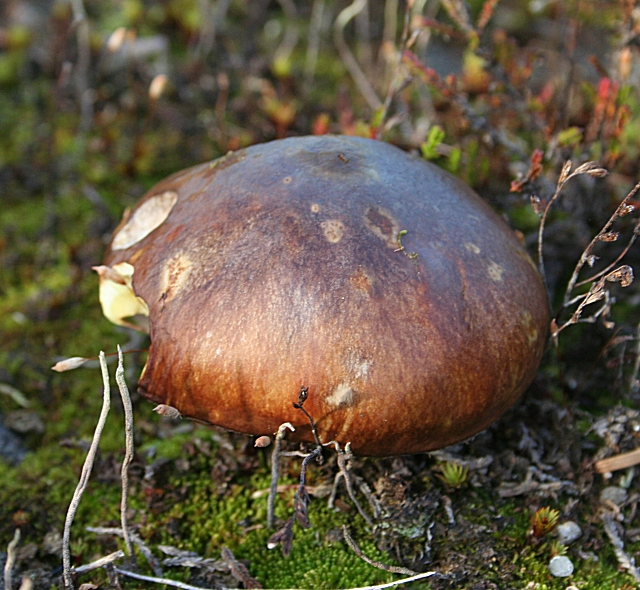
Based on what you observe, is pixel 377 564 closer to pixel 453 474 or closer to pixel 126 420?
pixel 453 474

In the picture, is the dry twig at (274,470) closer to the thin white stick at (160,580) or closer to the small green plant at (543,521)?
the thin white stick at (160,580)

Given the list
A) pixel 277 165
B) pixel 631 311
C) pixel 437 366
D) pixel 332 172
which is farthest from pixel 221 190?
pixel 631 311

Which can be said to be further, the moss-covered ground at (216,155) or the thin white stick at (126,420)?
the moss-covered ground at (216,155)

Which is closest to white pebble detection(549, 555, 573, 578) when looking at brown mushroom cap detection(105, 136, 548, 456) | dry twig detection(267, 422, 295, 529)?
brown mushroom cap detection(105, 136, 548, 456)

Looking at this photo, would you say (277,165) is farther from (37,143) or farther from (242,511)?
(37,143)

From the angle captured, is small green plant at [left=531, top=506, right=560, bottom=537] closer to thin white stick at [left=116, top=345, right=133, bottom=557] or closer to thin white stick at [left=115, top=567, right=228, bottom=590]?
thin white stick at [left=115, top=567, right=228, bottom=590]

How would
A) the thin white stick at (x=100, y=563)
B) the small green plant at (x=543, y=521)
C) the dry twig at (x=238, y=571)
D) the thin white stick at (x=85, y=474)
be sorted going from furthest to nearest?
the small green plant at (x=543, y=521) → the dry twig at (x=238, y=571) → the thin white stick at (x=100, y=563) → the thin white stick at (x=85, y=474)

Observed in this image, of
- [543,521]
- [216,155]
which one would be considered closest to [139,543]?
[543,521]

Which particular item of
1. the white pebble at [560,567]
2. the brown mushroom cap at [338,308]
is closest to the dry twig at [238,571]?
the brown mushroom cap at [338,308]
